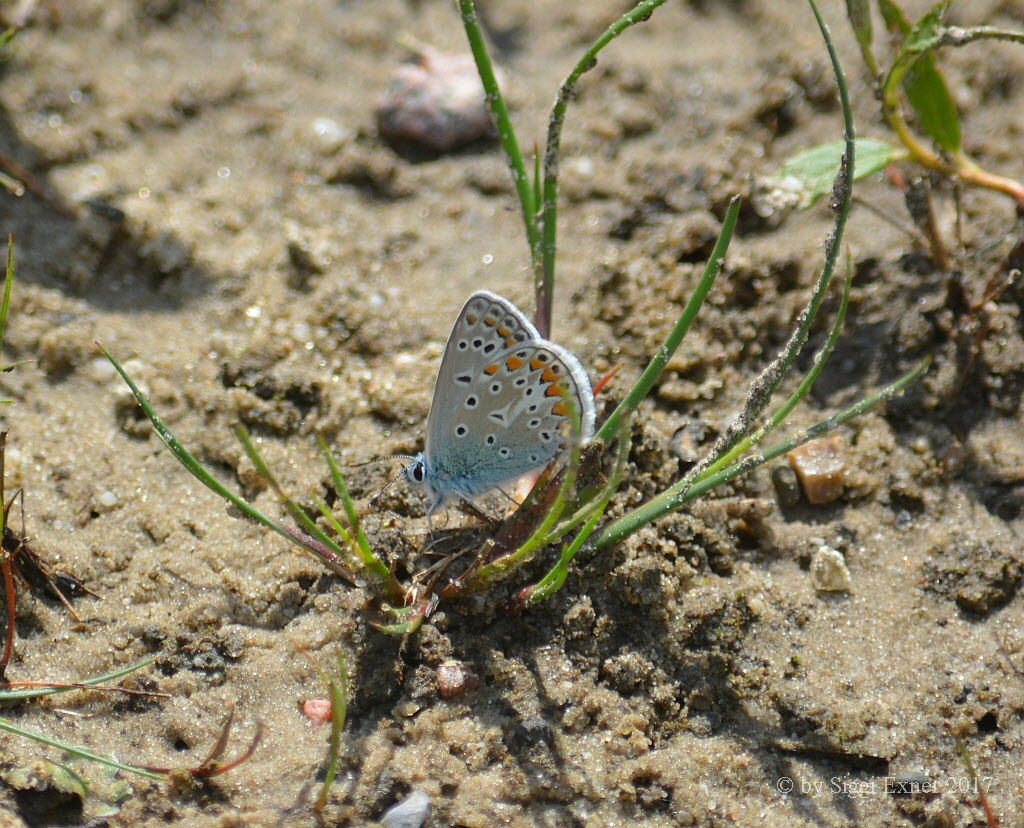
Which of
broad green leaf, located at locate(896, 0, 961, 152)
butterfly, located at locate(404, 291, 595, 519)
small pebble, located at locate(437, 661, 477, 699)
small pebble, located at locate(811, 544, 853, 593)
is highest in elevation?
broad green leaf, located at locate(896, 0, 961, 152)

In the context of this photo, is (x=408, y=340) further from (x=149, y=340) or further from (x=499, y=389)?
(x=149, y=340)

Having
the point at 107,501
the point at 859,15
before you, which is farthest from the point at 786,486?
the point at 107,501

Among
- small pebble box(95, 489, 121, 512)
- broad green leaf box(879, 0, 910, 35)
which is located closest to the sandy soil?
small pebble box(95, 489, 121, 512)

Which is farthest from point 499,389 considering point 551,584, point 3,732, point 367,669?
point 3,732

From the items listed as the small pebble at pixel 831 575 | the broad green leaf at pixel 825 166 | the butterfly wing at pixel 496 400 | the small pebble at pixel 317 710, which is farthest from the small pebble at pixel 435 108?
the small pebble at pixel 317 710

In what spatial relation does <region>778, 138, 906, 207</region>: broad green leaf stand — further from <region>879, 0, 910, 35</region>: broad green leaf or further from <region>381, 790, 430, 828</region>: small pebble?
<region>381, 790, 430, 828</region>: small pebble

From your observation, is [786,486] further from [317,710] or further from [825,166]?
[317,710]
